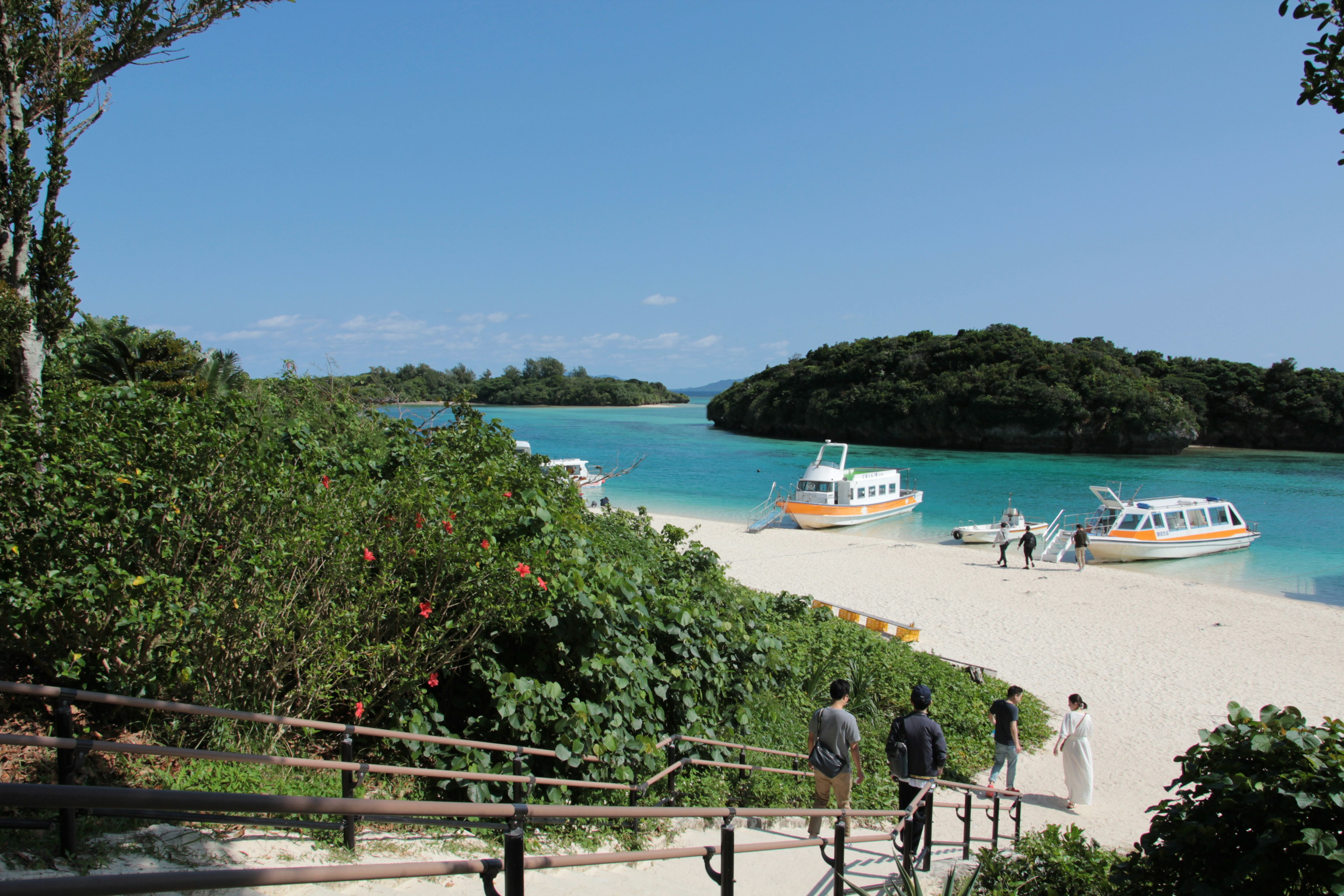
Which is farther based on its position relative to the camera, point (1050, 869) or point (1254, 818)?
point (1050, 869)

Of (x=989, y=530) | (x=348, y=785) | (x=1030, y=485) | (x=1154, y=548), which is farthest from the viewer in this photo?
(x=1030, y=485)

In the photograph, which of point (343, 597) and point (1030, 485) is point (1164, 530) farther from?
point (343, 597)

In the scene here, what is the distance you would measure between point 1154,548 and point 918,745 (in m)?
24.1

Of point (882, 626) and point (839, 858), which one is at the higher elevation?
point (839, 858)

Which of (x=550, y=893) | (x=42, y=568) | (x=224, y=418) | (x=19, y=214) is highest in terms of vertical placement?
(x=19, y=214)

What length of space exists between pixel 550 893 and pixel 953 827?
4935 mm

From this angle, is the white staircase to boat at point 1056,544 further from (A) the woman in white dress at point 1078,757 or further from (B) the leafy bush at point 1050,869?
(B) the leafy bush at point 1050,869

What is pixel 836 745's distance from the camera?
5871 millimetres

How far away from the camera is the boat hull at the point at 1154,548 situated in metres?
25.1

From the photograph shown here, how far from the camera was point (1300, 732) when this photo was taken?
3160 mm

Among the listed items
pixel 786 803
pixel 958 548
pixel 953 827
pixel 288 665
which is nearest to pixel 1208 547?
pixel 958 548

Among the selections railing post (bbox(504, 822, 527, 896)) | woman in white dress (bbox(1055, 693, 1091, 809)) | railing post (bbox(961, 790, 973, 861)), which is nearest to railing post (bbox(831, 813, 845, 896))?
railing post (bbox(961, 790, 973, 861))

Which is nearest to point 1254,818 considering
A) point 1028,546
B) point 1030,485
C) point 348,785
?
point 348,785

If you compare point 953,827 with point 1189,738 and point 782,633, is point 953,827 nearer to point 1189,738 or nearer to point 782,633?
point 782,633
